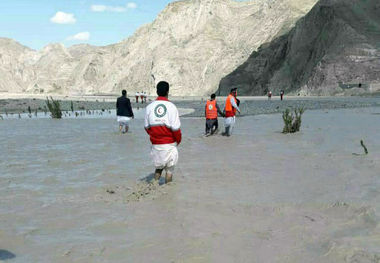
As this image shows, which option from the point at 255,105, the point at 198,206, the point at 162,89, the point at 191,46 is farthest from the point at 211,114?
the point at 191,46

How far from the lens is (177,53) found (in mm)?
100562

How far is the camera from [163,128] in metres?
6.68

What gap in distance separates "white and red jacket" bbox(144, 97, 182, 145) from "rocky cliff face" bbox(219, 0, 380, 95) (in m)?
51.4

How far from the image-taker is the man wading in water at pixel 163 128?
6.64 m

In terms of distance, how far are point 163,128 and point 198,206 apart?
A: 1493 mm

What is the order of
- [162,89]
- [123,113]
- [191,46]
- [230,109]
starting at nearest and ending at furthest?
1. [162,89]
2. [230,109]
3. [123,113]
4. [191,46]

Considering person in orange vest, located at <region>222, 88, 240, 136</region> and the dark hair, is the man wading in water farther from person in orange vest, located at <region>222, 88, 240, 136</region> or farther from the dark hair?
person in orange vest, located at <region>222, 88, 240, 136</region>

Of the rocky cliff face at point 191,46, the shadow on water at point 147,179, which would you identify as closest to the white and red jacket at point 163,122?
the shadow on water at point 147,179

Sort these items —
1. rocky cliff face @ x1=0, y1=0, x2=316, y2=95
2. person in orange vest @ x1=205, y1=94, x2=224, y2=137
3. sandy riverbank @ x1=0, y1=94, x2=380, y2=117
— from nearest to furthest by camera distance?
1. person in orange vest @ x1=205, y1=94, x2=224, y2=137
2. sandy riverbank @ x1=0, y1=94, x2=380, y2=117
3. rocky cliff face @ x1=0, y1=0, x2=316, y2=95

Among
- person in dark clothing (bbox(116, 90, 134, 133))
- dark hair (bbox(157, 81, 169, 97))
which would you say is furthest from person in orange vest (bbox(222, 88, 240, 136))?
dark hair (bbox(157, 81, 169, 97))

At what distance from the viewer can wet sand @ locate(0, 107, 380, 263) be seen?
4133 mm

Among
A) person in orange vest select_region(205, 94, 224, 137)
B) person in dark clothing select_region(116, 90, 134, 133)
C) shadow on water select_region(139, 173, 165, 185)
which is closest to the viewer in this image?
shadow on water select_region(139, 173, 165, 185)

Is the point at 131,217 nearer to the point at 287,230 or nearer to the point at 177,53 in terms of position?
the point at 287,230

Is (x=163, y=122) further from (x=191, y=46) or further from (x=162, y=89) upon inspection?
(x=191, y=46)
